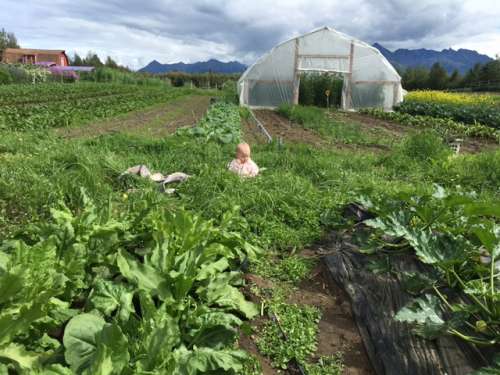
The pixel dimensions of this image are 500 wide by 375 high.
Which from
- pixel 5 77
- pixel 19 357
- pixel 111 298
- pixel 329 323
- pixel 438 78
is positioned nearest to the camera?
pixel 19 357

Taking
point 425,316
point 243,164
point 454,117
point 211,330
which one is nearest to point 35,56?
point 454,117

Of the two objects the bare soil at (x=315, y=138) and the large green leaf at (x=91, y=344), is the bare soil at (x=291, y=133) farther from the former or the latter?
the large green leaf at (x=91, y=344)

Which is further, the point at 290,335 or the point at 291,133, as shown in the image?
the point at 291,133

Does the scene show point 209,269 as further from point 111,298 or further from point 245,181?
point 245,181

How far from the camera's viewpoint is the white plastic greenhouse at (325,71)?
1783 cm

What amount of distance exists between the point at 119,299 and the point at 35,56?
3314 inches

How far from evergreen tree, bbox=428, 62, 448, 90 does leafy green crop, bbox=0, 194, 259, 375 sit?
45755 millimetres

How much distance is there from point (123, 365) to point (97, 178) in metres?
2.97

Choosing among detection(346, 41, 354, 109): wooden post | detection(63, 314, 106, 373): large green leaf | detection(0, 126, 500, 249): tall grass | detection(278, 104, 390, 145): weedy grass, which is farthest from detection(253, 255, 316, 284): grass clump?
detection(346, 41, 354, 109): wooden post

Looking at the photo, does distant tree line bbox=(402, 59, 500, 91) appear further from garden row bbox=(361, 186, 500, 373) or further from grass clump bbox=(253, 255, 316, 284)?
grass clump bbox=(253, 255, 316, 284)

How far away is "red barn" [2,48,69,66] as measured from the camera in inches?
2650

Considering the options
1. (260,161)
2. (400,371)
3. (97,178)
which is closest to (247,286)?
(400,371)

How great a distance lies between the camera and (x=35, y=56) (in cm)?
7038

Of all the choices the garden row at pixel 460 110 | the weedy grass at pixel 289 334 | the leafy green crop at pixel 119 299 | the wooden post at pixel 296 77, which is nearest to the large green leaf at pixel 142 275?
the leafy green crop at pixel 119 299
